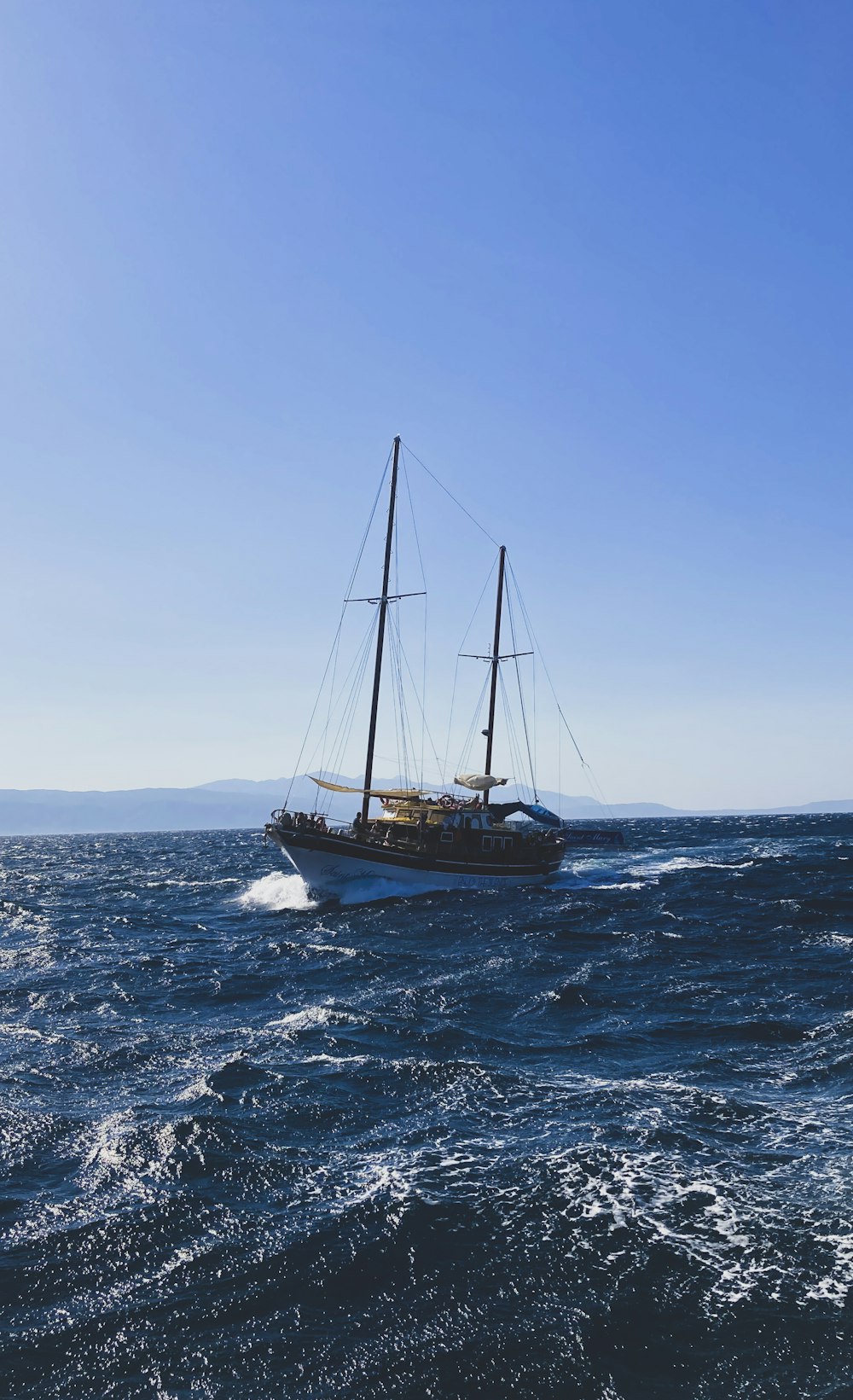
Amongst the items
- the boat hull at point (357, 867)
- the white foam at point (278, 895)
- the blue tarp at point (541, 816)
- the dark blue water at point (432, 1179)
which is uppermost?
the blue tarp at point (541, 816)

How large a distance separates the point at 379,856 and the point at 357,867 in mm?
1344

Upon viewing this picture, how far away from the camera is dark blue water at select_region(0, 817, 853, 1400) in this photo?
27.1 feet

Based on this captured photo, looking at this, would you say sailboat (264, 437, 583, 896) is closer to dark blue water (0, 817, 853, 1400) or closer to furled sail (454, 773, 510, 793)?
furled sail (454, 773, 510, 793)

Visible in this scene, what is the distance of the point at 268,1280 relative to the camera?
374 inches

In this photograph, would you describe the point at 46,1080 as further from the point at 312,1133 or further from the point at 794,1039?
the point at 794,1039

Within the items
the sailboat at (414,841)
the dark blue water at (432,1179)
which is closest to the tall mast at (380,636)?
the sailboat at (414,841)

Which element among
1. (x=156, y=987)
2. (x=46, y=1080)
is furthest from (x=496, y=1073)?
(x=156, y=987)

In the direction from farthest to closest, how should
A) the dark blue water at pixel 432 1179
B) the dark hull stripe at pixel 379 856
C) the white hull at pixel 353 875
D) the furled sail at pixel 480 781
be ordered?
→ the furled sail at pixel 480 781, the white hull at pixel 353 875, the dark hull stripe at pixel 379 856, the dark blue water at pixel 432 1179

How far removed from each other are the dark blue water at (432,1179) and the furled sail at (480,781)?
29053 mm

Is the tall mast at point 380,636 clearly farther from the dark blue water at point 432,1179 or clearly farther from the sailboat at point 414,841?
the dark blue water at point 432,1179

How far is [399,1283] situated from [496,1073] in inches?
272

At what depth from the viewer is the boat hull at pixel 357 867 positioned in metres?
43.6

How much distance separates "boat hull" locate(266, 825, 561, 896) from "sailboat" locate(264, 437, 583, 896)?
49 millimetres

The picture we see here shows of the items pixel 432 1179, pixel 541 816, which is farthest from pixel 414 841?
pixel 432 1179
